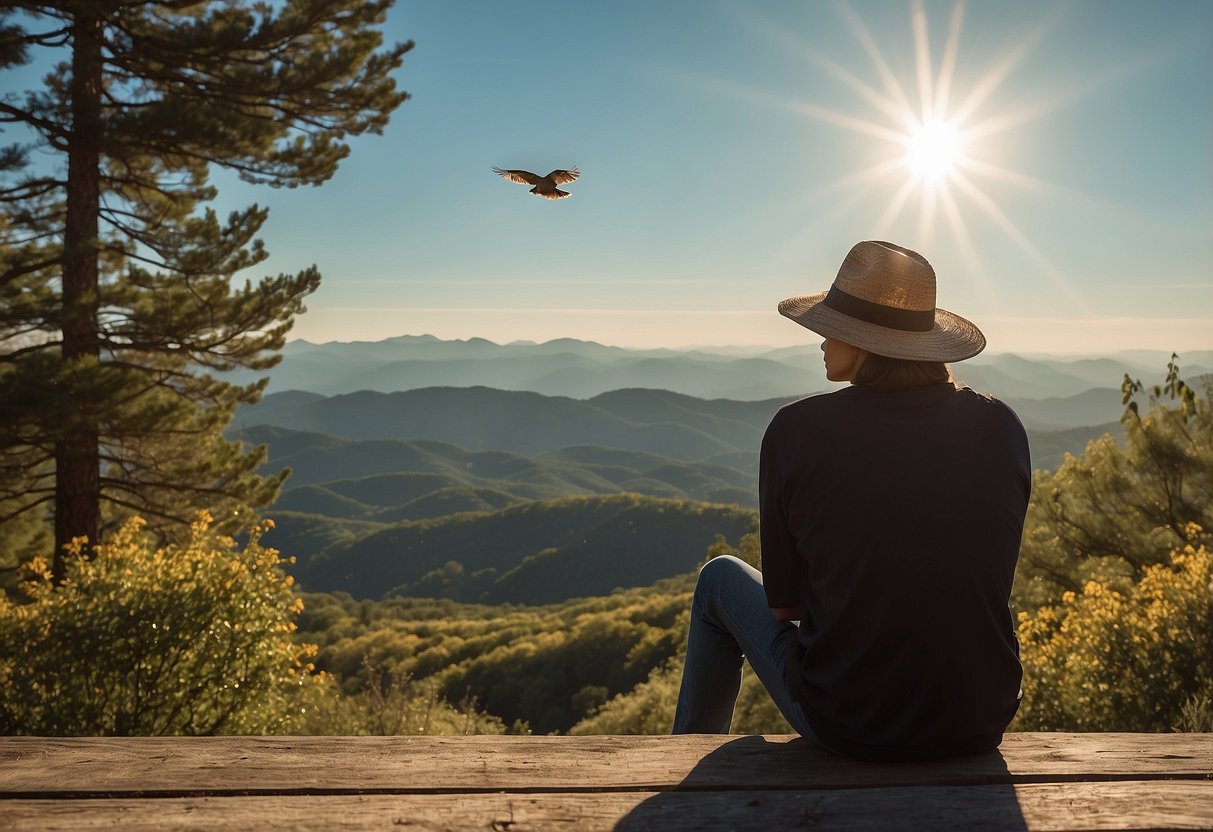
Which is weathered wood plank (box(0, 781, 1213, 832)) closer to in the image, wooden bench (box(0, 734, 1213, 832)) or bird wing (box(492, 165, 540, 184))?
wooden bench (box(0, 734, 1213, 832))

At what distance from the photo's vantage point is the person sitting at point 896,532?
5.39 ft

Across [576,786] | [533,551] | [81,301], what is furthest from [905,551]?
[533,551]

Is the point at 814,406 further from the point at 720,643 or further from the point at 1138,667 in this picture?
the point at 1138,667

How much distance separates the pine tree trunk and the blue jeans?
344 inches

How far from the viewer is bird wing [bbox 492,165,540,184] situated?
9.55ft

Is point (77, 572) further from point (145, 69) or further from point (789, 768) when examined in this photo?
point (145, 69)

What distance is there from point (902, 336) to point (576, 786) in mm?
1296

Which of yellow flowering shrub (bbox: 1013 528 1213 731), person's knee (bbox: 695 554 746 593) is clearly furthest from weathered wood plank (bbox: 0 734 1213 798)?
yellow flowering shrub (bbox: 1013 528 1213 731)

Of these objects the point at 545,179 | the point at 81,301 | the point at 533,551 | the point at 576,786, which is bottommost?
the point at 533,551

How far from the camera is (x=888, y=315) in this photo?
1865 mm

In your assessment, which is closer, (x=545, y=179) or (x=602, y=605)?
(x=545, y=179)

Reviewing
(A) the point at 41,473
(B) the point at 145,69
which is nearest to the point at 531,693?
(A) the point at 41,473

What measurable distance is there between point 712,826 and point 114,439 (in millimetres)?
10574

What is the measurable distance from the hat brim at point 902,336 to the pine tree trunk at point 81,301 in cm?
920
